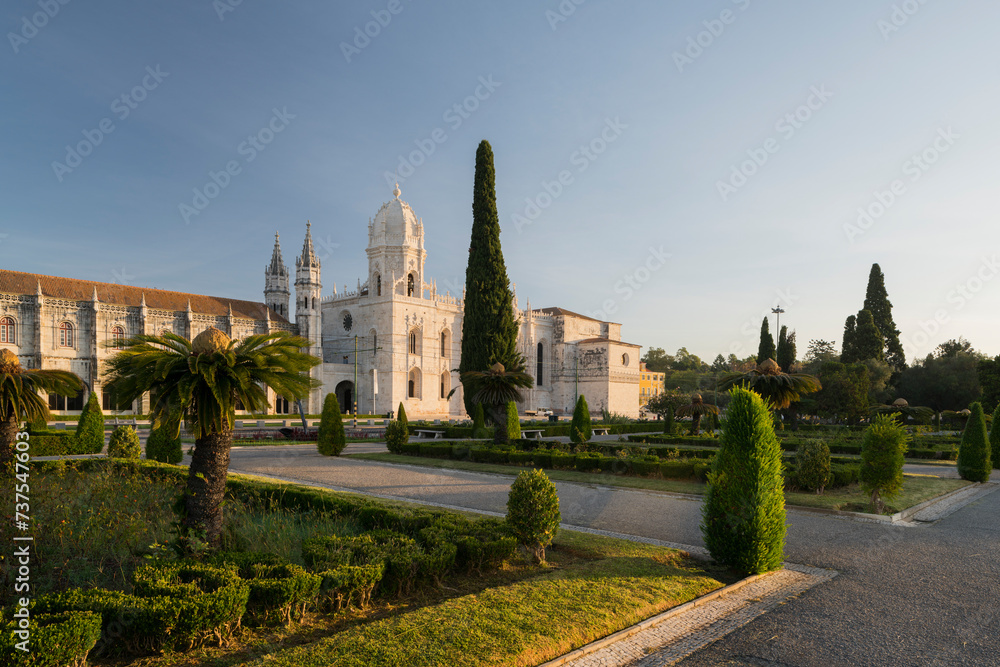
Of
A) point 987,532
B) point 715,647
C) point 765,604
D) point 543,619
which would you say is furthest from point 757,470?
point 987,532

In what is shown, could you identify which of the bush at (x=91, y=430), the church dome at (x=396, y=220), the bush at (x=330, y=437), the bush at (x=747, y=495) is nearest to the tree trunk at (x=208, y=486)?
the bush at (x=747, y=495)

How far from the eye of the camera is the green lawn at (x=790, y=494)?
37.8ft

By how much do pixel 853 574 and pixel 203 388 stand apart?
7.96 metres

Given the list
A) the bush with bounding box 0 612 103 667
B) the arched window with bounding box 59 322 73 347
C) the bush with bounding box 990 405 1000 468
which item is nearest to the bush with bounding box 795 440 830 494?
the bush with bounding box 990 405 1000 468

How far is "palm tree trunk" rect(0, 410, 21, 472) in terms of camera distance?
1020cm

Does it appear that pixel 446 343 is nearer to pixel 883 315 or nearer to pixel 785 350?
pixel 785 350

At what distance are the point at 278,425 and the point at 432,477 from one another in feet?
71.5

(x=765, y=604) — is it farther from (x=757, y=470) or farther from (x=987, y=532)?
(x=987, y=532)

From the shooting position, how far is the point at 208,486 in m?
6.61

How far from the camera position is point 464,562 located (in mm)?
6656

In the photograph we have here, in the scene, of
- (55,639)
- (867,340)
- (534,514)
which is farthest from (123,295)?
(867,340)

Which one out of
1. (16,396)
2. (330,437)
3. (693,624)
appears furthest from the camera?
(330,437)

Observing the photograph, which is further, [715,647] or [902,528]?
[902,528]

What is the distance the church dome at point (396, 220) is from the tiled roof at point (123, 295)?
40.2ft
